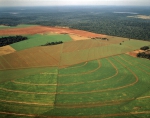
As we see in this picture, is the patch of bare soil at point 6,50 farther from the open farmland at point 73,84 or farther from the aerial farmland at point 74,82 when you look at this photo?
the open farmland at point 73,84

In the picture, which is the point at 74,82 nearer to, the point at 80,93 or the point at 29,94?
the point at 80,93

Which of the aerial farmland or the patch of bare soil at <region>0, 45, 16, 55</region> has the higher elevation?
the patch of bare soil at <region>0, 45, 16, 55</region>

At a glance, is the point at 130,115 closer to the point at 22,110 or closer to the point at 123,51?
the point at 22,110

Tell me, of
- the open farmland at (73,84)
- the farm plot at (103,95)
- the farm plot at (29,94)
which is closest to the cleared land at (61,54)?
the open farmland at (73,84)

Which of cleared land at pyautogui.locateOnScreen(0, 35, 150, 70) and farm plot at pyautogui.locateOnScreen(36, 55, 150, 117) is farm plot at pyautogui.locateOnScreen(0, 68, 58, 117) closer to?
farm plot at pyautogui.locateOnScreen(36, 55, 150, 117)

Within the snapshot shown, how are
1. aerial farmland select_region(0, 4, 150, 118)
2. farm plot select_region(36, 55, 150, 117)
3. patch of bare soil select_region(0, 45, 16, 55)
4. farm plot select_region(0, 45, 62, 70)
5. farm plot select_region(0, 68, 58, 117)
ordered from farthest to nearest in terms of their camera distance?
patch of bare soil select_region(0, 45, 16, 55), farm plot select_region(0, 45, 62, 70), farm plot select_region(0, 68, 58, 117), aerial farmland select_region(0, 4, 150, 118), farm plot select_region(36, 55, 150, 117)

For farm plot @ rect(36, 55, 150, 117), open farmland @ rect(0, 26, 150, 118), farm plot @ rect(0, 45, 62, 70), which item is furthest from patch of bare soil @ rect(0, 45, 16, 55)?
farm plot @ rect(36, 55, 150, 117)

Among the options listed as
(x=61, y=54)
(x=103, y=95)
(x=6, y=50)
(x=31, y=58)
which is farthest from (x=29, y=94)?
(x=6, y=50)

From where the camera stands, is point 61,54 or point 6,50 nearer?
point 61,54
